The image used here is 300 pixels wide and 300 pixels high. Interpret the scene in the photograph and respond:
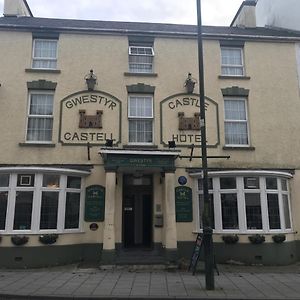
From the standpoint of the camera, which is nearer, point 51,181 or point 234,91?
point 51,181

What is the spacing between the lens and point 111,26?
58.0ft

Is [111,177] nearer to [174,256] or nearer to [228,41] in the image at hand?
[174,256]

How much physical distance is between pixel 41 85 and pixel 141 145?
4632 millimetres

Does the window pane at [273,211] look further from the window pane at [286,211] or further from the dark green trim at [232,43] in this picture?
the dark green trim at [232,43]

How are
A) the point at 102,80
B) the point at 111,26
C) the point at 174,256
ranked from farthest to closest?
the point at 111,26
the point at 102,80
the point at 174,256

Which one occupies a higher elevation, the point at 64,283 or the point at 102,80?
the point at 102,80

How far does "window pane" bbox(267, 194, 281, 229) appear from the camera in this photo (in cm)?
1448

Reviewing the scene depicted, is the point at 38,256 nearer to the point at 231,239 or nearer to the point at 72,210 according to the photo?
the point at 72,210

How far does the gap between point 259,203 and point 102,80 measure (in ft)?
25.8

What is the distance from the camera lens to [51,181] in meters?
14.0

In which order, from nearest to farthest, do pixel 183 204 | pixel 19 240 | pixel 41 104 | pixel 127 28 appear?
pixel 19 240 → pixel 183 204 → pixel 41 104 → pixel 127 28

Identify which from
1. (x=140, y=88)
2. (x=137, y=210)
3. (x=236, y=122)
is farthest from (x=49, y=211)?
(x=236, y=122)

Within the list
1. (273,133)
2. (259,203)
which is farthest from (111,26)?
(259,203)

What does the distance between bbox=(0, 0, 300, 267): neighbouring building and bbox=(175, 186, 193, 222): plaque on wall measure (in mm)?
39
